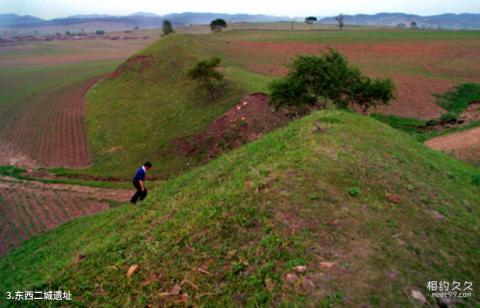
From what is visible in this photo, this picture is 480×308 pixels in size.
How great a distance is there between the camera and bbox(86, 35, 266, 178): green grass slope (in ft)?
87.4

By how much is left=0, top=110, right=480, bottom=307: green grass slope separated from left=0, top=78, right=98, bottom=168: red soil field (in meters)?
17.1

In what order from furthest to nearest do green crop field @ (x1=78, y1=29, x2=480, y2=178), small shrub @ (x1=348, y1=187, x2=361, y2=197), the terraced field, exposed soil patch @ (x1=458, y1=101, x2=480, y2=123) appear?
exposed soil patch @ (x1=458, y1=101, x2=480, y2=123), the terraced field, green crop field @ (x1=78, y1=29, x2=480, y2=178), small shrub @ (x1=348, y1=187, x2=361, y2=197)

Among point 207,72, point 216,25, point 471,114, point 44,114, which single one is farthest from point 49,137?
point 216,25

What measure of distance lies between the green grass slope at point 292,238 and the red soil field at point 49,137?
1714 centimetres

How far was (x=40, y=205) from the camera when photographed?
20.2m

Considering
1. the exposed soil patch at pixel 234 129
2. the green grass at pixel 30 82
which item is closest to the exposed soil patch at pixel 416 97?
the exposed soil patch at pixel 234 129

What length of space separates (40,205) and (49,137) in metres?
15.7

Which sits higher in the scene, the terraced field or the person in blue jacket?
the person in blue jacket

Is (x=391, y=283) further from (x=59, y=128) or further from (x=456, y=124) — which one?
(x=59, y=128)

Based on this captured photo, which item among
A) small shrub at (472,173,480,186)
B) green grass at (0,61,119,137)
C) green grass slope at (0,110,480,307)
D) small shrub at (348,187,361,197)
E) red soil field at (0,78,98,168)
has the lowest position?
red soil field at (0,78,98,168)

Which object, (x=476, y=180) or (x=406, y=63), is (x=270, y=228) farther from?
(x=406, y=63)

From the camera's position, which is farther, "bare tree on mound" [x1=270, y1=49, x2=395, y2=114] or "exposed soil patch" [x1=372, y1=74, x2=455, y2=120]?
"exposed soil patch" [x1=372, y1=74, x2=455, y2=120]

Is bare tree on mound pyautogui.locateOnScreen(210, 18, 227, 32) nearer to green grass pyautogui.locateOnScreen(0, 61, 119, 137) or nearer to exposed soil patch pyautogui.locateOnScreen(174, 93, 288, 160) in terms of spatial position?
green grass pyautogui.locateOnScreen(0, 61, 119, 137)

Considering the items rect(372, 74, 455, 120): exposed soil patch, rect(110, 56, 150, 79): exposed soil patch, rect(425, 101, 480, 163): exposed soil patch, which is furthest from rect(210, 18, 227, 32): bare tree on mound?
rect(425, 101, 480, 163): exposed soil patch
